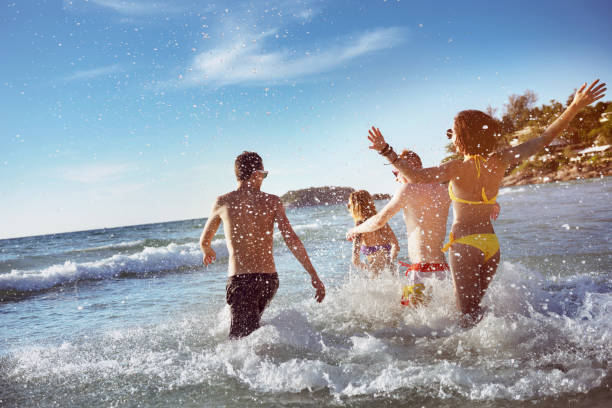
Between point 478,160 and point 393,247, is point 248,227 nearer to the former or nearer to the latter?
point 478,160

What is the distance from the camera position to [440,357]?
11.4 feet

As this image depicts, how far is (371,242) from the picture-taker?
5879 mm

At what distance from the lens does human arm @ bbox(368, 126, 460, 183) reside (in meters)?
3.03

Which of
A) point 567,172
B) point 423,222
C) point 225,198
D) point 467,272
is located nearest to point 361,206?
point 423,222

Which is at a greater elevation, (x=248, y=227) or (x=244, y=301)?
(x=248, y=227)

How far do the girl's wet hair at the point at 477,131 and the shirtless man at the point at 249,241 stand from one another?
6.00ft

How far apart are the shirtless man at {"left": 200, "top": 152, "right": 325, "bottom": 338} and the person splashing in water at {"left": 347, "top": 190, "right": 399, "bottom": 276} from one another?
2.00 meters

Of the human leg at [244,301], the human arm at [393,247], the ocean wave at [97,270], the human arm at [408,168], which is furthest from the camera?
the ocean wave at [97,270]

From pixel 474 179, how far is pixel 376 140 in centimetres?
89

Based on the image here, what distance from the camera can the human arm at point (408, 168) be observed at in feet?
9.95

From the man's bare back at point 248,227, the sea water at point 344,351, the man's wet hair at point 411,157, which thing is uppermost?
the man's wet hair at point 411,157

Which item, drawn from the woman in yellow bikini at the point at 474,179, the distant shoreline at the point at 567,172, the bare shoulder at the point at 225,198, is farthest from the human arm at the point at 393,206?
the distant shoreline at the point at 567,172

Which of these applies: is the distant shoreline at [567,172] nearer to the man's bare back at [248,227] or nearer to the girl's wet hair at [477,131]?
the girl's wet hair at [477,131]

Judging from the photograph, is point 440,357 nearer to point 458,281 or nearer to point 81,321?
point 458,281
